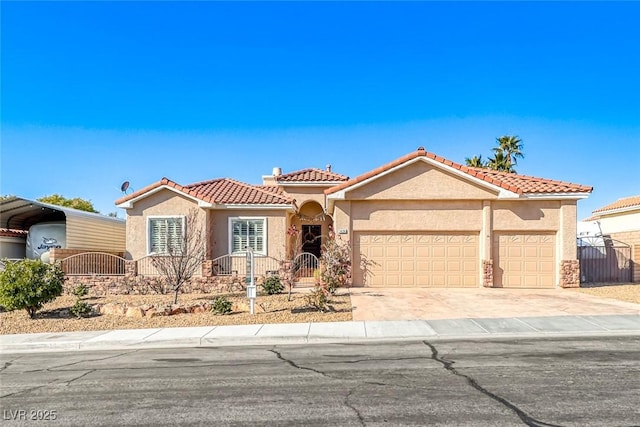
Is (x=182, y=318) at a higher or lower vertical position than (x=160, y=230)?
lower

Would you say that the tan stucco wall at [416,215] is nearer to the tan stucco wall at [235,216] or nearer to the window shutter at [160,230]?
the tan stucco wall at [235,216]

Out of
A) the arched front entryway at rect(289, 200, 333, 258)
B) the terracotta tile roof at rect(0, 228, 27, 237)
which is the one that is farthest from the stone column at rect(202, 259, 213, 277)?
the terracotta tile roof at rect(0, 228, 27, 237)

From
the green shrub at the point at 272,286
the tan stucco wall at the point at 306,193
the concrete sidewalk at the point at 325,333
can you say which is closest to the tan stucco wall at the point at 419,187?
the green shrub at the point at 272,286

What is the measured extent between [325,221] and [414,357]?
16.9 metres

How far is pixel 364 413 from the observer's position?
553cm

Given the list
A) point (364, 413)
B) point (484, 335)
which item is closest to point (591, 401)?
point (364, 413)

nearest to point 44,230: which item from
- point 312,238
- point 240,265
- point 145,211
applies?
point 145,211

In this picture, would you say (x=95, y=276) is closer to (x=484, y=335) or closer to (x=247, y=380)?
(x=247, y=380)

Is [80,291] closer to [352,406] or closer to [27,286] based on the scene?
[27,286]

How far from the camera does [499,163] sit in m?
36.7

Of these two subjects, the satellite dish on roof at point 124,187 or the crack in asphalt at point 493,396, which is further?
the satellite dish on roof at point 124,187

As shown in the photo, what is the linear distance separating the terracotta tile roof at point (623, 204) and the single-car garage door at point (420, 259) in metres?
13.4

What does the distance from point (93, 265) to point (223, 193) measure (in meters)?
6.29

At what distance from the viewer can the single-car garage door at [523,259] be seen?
18.4 meters
